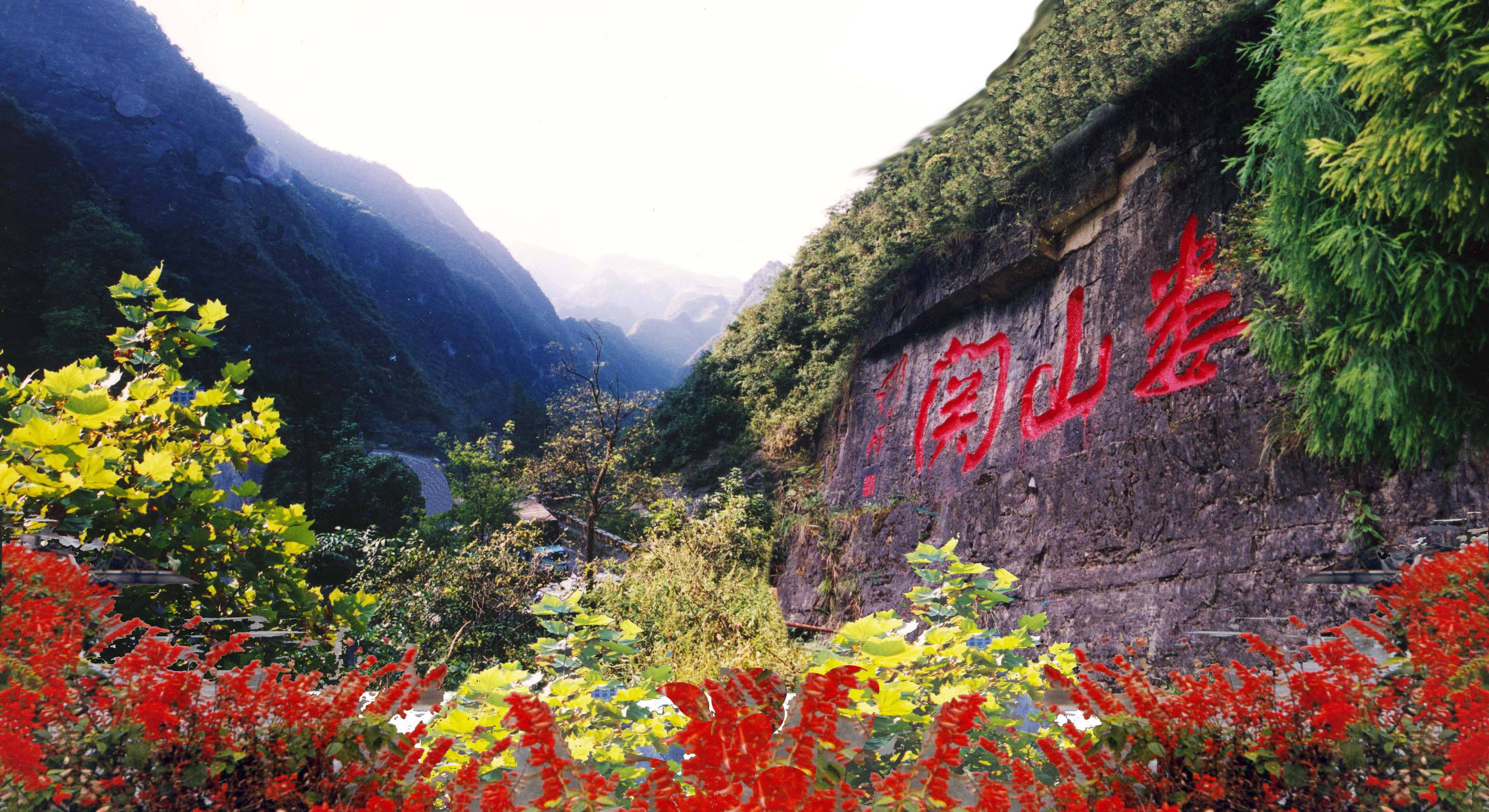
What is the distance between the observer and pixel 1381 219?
230cm

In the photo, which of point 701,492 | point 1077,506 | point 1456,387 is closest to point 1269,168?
point 1456,387

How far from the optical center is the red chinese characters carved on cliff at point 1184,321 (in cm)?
374

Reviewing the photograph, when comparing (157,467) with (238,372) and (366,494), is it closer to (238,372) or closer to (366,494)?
(238,372)

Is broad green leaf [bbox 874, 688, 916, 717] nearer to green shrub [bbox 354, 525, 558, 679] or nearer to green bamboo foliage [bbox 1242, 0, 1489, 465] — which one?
green bamboo foliage [bbox 1242, 0, 1489, 465]

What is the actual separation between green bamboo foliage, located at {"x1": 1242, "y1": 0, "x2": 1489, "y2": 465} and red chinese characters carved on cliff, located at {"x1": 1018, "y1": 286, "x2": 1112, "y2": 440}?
5.31 ft

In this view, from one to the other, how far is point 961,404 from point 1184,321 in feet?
7.98

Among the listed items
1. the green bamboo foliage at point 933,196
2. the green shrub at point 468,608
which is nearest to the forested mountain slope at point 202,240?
the green shrub at point 468,608

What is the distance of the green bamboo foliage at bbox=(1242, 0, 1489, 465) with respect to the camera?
1.86 metres

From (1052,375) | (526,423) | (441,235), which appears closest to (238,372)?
(1052,375)

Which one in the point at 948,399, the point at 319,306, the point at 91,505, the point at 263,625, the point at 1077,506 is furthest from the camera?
the point at 319,306

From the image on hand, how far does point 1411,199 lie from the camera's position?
2020 mm

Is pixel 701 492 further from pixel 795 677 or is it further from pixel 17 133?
pixel 17 133

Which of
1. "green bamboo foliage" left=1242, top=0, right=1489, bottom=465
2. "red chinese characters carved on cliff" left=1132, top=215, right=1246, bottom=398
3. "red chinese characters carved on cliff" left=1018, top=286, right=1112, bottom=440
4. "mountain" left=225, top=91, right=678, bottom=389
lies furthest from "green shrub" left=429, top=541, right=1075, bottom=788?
"mountain" left=225, top=91, right=678, bottom=389

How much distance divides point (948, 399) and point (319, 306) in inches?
1120
